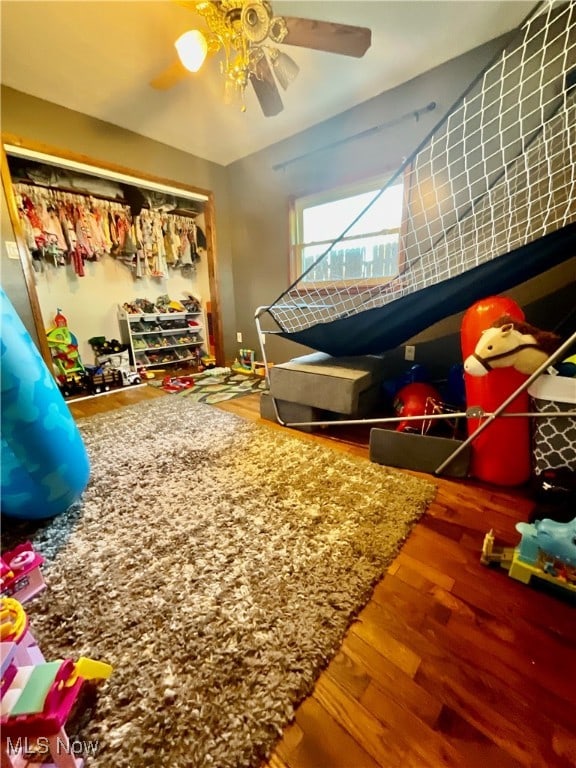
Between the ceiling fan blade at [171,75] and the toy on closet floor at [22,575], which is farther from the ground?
the ceiling fan blade at [171,75]

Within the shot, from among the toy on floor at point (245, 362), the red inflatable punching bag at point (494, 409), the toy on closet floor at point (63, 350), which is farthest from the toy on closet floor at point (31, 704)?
the toy on floor at point (245, 362)

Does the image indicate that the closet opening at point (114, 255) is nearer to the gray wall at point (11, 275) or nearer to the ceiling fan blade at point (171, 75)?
the gray wall at point (11, 275)

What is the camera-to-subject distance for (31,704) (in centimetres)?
Result: 49

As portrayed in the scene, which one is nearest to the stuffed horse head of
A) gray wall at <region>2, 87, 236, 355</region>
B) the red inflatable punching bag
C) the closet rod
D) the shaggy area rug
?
the red inflatable punching bag

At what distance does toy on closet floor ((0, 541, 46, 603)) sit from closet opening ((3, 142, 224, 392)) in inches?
90.6

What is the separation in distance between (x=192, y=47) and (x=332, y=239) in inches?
67.2

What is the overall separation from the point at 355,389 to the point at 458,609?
40.0 inches

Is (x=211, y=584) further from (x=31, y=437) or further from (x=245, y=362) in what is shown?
(x=245, y=362)

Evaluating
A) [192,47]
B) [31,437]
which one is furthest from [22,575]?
[192,47]

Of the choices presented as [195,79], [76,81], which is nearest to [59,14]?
[76,81]

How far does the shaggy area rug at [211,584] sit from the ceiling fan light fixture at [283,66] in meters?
2.11

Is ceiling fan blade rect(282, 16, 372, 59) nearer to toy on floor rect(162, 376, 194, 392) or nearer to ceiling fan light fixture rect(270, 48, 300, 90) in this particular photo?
ceiling fan light fixture rect(270, 48, 300, 90)

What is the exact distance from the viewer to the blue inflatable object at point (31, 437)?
37.3 inches

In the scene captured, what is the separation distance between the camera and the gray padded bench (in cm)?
168
